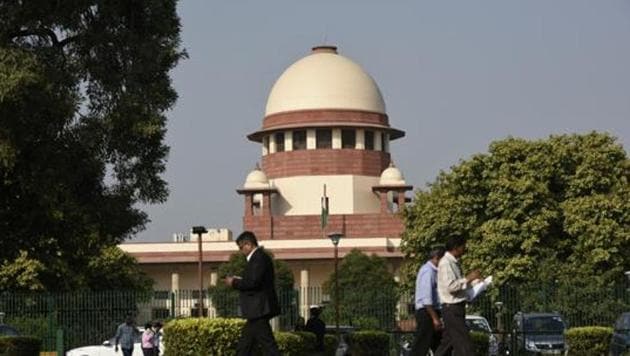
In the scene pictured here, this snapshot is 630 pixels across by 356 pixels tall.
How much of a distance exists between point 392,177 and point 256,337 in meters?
70.3

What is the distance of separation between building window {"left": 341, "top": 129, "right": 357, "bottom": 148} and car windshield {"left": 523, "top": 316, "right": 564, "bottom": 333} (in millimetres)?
55840

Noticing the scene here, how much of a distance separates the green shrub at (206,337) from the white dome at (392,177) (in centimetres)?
6584

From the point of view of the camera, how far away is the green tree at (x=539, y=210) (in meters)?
45.2

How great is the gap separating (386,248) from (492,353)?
5242cm

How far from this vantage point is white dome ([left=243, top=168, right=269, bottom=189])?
3283 inches

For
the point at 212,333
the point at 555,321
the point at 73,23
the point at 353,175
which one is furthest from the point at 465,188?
the point at 353,175

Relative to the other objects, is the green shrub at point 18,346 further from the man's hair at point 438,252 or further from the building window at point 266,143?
the building window at point 266,143

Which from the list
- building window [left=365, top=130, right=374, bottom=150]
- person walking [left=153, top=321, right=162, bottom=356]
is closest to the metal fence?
person walking [left=153, top=321, right=162, bottom=356]

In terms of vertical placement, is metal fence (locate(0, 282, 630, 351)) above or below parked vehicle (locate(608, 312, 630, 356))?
above

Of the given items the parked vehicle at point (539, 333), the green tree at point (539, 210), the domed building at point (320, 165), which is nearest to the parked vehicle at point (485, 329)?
the parked vehicle at point (539, 333)

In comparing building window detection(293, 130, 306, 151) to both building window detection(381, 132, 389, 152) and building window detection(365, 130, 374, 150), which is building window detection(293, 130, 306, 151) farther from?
building window detection(381, 132, 389, 152)

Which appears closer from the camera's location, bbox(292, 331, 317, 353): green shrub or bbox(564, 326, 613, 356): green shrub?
bbox(292, 331, 317, 353): green shrub

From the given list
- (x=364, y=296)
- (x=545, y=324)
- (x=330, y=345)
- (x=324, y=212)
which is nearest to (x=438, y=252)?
(x=330, y=345)

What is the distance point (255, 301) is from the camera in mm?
13703
